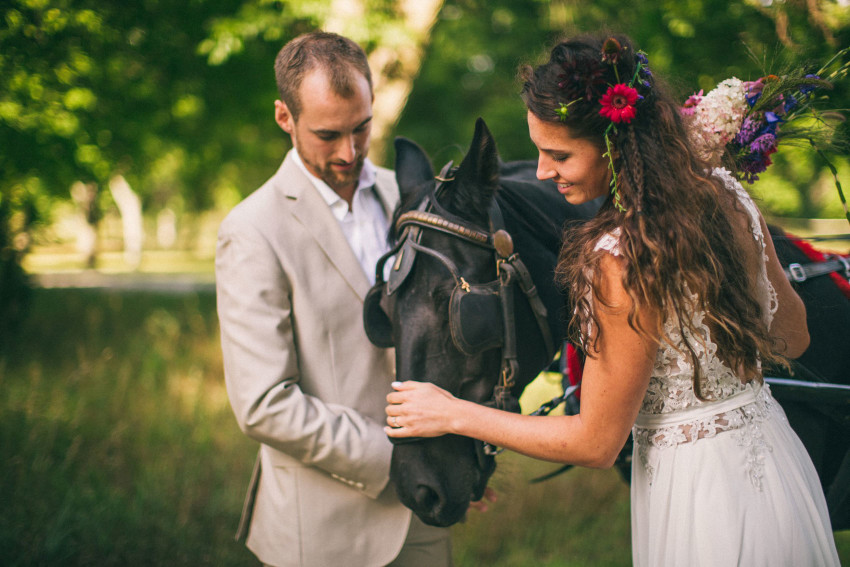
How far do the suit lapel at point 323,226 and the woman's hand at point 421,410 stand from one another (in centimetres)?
60

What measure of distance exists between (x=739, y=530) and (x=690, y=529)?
115 mm

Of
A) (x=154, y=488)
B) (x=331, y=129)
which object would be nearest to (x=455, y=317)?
(x=331, y=129)

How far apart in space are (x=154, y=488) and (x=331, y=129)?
3.48m

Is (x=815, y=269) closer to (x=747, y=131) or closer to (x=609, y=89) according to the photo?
(x=747, y=131)

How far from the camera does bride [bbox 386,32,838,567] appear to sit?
4.68ft

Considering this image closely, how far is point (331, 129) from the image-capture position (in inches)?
88.7

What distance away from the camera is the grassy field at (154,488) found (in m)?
3.88

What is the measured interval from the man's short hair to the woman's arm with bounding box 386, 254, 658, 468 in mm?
1227

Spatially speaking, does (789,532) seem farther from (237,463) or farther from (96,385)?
(96,385)

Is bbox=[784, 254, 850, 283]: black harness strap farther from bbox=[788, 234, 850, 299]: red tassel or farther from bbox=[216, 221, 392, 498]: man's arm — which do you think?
bbox=[216, 221, 392, 498]: man's arm

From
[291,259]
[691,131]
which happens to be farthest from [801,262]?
[291,259]

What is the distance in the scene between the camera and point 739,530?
4.99 feet

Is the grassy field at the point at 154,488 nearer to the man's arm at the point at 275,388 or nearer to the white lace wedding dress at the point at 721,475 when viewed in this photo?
the man's arm at the point at 275,388

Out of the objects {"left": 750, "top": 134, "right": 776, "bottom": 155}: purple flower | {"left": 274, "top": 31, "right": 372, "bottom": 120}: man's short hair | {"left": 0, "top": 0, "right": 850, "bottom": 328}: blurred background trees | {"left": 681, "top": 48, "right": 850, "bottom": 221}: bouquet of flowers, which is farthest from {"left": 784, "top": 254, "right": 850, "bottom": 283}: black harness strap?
{"left": 0, "top": 0, "right": 850, "bottom": 328}: blurred background trees
